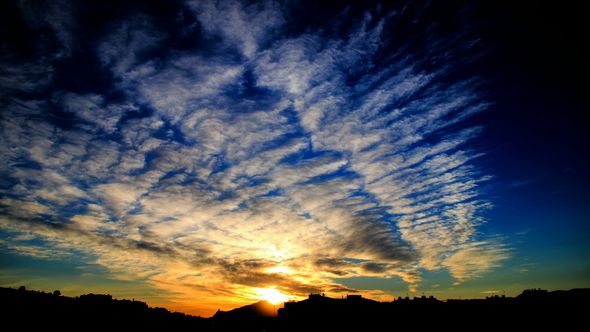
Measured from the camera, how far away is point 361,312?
295ft

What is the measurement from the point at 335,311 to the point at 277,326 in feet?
87.3

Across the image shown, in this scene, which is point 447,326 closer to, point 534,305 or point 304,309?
point 534,305

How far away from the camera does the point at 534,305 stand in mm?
75812

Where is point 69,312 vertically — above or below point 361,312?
below

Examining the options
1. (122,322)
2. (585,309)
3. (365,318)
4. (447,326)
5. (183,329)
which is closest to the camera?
(585,309)

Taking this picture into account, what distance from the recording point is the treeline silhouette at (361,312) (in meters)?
71.1

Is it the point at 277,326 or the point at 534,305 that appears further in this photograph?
the point at 277,326

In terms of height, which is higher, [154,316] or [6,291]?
[6,291]

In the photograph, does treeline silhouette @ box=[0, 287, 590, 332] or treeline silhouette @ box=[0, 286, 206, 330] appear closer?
treeline silhouette @ box=[0, 286, 206, 330]

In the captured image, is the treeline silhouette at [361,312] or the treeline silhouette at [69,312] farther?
the treeline silhouette at [361,312]

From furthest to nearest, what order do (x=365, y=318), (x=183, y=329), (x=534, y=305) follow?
(x=183, y=329) < (x=365, y=318) < (x=534, y=305)

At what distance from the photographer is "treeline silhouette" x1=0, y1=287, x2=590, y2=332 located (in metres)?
71.1

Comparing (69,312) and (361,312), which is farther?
(361,312)

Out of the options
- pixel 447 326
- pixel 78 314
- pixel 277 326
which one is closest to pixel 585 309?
pixel 447 326
